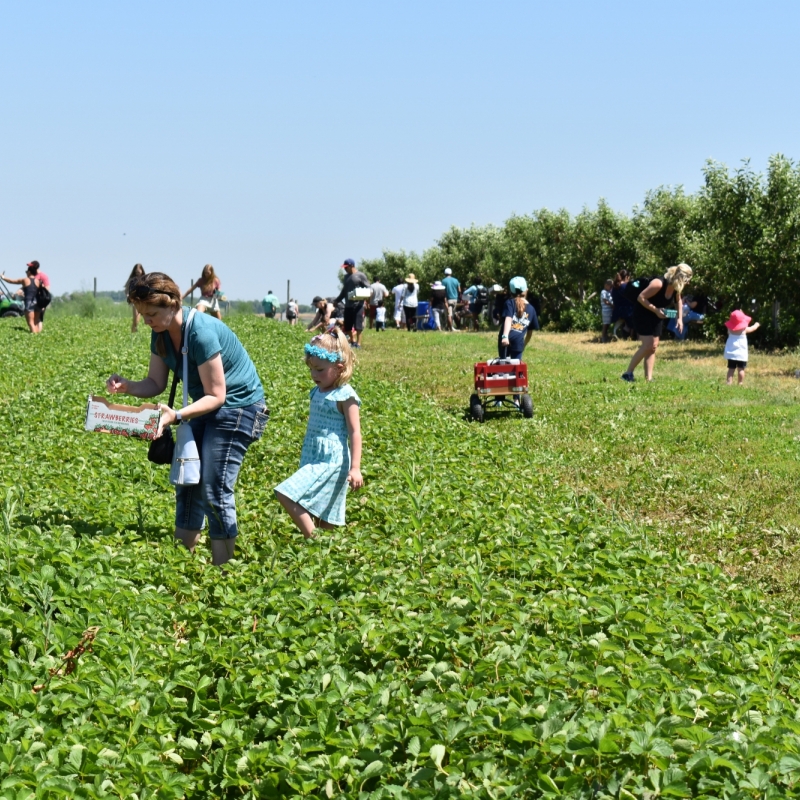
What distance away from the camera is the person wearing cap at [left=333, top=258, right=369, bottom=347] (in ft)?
69.4

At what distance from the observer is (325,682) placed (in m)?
4.37

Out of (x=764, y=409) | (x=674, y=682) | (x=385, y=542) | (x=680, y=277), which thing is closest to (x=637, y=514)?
(x=385, y=542)

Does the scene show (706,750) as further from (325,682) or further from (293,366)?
(293,366)

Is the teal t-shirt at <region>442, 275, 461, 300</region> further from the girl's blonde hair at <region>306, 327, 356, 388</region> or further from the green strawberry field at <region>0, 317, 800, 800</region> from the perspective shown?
the girl's blonde hair at <region>306, 327, 356, 388</region>

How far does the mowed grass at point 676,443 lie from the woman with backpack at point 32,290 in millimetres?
9258

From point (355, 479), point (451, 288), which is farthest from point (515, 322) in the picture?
point (451, 288)

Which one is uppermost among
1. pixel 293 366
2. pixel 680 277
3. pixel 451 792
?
pixel 680 277

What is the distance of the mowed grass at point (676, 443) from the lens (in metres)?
8.16

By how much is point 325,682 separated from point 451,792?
36.3 inches

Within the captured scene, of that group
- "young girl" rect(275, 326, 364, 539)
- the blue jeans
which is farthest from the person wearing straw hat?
the blue jeans

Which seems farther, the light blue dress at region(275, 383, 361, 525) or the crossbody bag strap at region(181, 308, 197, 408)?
the light blue dress at region(275, 383, 361, 525)

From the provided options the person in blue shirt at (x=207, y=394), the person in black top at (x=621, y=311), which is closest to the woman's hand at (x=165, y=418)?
the person in blue shirt at (x=207, y=394)

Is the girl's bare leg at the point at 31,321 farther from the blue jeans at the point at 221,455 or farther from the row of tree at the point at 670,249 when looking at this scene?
the blue jeans at the point at 221,455

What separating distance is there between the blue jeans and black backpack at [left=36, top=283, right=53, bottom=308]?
64.9 feet
